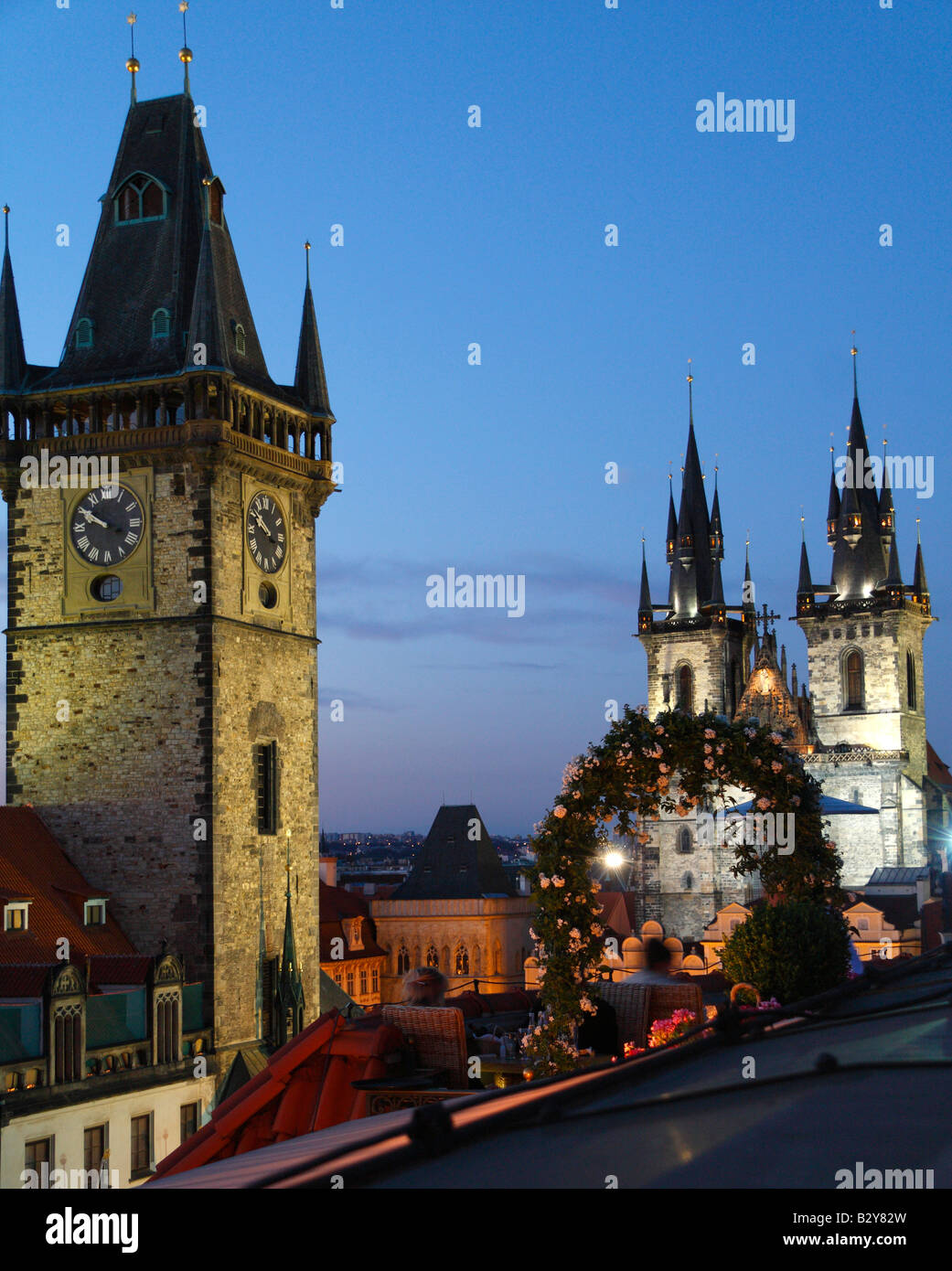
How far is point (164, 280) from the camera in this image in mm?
35906

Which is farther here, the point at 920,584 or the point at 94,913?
the point at 920,584

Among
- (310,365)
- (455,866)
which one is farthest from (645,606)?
(310,365)

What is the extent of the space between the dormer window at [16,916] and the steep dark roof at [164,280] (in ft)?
36.5

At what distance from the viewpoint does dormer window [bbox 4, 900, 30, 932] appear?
99.4 ft

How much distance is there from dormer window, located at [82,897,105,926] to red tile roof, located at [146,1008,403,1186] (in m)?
20.2

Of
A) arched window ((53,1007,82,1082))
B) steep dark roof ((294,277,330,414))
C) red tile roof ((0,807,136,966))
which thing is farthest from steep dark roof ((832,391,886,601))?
arched window ((53,1007,82,1082))

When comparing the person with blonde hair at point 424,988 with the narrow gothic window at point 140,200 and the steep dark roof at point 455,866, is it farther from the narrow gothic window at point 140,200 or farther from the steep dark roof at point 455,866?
the steep dark roof at point 455,866

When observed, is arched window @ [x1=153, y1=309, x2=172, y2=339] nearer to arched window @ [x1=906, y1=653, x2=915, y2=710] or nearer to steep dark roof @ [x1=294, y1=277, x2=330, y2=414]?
steep dark roof @ [x1=294, y1=277, x2=330, y2=414]

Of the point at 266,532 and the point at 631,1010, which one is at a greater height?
the point at 266,532

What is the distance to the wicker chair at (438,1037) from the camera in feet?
42.3

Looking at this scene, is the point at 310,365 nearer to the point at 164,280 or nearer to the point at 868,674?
the point at 164,280

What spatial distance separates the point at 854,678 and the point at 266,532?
218ft
